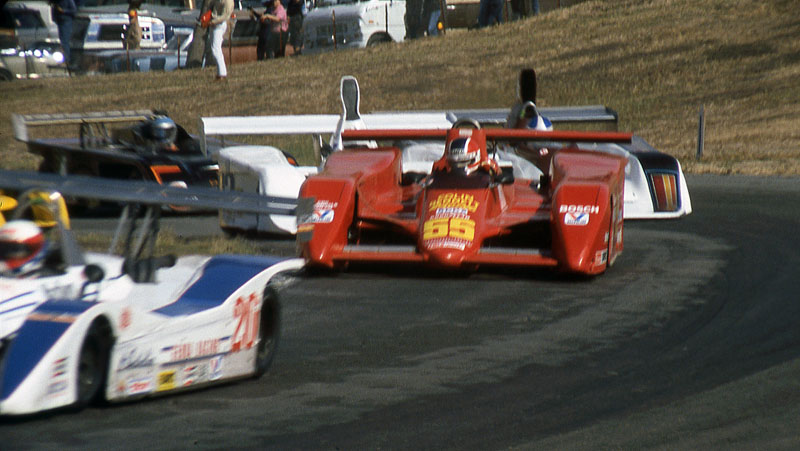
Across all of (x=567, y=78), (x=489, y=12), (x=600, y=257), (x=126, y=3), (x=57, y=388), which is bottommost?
(x=600, y=257)

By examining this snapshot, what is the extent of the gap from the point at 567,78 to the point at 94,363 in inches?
882

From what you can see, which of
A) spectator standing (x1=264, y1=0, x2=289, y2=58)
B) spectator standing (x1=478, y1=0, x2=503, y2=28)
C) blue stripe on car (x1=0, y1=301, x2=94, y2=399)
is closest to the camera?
blue stripe on car (x1=0, y1=301, x2=94, y2=399)

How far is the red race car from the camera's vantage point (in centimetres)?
884

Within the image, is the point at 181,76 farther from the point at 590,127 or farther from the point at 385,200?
the point at 385,200

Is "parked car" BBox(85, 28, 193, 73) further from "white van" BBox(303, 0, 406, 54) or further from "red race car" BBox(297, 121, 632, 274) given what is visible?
"red race car" BBox(297, 121, 632, 274)

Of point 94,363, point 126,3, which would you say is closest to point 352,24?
point 126,3

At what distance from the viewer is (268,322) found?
249 inches

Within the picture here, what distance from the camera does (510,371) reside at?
6188 mm

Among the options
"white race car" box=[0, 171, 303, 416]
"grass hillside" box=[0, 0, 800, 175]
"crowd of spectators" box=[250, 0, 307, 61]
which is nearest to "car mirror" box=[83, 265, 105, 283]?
"white race car" box=[0, 171, 303, 416]

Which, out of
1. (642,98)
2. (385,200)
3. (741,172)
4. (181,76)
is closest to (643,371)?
(385,200)

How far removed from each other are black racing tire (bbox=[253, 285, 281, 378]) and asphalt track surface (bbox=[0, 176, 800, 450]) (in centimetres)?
9

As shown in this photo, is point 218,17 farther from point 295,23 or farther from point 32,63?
point 32,63

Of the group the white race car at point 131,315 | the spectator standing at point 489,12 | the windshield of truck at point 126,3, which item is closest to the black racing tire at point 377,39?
the spectator standing at point 489,12

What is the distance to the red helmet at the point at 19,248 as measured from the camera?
5.50 metres
